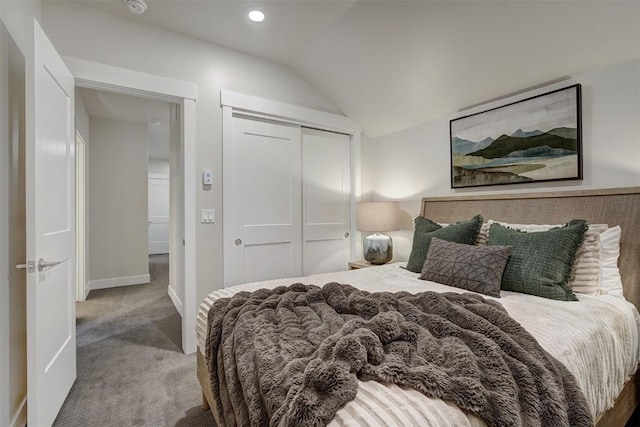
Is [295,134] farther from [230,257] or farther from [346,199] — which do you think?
[230,257]

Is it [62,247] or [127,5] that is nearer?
[62,247]

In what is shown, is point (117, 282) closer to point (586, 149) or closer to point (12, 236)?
point (12, 236)

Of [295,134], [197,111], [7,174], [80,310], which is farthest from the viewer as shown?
[80,310]

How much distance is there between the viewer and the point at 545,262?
1.71 metres

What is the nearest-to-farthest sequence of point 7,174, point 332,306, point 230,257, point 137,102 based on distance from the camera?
point 332,306, point 7,174, point 230,257, point 137,102

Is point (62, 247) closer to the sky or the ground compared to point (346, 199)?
closer to the ground

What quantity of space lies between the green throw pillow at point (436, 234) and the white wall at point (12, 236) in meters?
2.48

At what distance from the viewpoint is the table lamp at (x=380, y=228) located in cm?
312

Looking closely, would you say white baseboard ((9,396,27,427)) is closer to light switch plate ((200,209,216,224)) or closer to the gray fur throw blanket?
the gray fur throw blanket

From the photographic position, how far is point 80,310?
3518mm

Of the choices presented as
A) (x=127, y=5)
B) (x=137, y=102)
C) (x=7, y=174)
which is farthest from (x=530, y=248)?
(x=137, y=102)

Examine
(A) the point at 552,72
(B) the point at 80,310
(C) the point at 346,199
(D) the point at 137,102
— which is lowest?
(B) the point at 80,310

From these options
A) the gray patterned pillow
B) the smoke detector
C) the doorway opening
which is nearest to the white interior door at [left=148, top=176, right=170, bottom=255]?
the doorway opening

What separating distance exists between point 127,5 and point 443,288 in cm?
294
